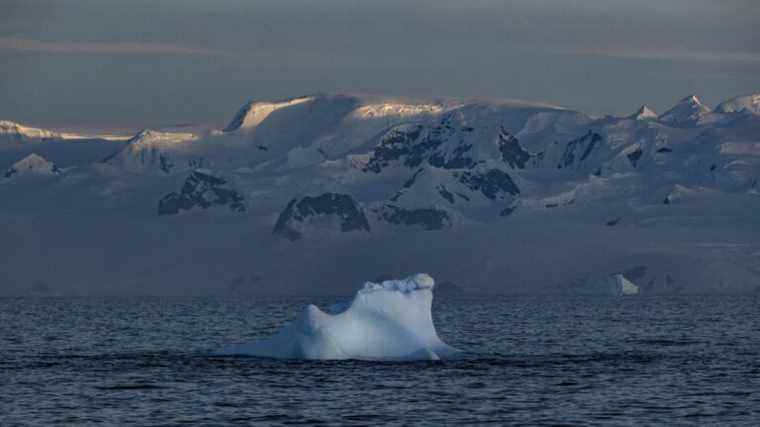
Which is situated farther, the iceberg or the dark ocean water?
the iceberg

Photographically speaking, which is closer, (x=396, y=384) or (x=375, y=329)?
(x=396, y=384)

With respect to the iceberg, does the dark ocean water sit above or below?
below

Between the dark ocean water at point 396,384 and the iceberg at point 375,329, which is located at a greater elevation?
the iceberg at point 375,329

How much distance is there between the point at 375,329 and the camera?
10331cm

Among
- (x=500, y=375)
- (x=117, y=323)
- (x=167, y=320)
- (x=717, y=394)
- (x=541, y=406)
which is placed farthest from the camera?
(x=167, y=320)

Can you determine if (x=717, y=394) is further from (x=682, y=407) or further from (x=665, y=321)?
(x=665, y=321)

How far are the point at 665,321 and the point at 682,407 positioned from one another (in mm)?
100439

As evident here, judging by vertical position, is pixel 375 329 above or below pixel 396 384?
above

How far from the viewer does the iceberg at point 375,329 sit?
3981 inches

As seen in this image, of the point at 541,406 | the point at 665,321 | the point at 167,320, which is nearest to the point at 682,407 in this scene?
the point at 541,406

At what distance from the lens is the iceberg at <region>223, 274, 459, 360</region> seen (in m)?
101

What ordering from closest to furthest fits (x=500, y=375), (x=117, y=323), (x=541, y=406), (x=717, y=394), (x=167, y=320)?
(x=541, y=406)
(x=717, y=394)
(x=500, y=375)
(x=117, y=323)
(x=167, y=320)

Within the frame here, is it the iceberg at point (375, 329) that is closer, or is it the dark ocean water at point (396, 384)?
the dark ocean water at point (396, 384)

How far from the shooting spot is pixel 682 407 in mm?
79062
